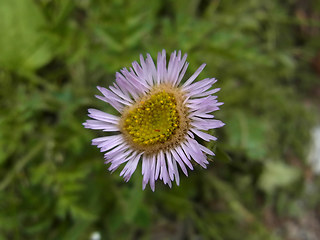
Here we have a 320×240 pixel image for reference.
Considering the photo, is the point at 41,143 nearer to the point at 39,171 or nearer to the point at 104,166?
the point at 39,171

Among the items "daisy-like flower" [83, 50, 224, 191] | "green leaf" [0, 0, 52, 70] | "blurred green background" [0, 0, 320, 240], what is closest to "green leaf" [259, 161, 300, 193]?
"blurred green background" [0, 0, 320, 240]

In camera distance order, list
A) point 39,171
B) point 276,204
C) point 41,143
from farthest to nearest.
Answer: point 276,204
point 41,143
point 39,171

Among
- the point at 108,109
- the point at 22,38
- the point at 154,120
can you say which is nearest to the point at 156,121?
the point at 154,120

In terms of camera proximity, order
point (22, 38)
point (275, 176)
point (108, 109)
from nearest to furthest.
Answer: point (108, 109) → point (22, 38) → point (275, 176)

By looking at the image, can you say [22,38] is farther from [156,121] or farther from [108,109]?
[156,121]

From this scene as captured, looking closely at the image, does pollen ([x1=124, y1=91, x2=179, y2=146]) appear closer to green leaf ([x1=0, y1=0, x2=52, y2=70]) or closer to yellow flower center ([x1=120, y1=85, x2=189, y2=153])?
yellow flower center ([x1=120, y1=85, x2=189, y2=153])

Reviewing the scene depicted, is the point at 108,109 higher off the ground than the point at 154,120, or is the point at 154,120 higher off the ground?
the point at 108,109

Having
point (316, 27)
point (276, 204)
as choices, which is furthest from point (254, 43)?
point (276, 204)

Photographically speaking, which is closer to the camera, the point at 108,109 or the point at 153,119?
the point at 153,119

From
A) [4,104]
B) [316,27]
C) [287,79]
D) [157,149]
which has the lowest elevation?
[157,149]
